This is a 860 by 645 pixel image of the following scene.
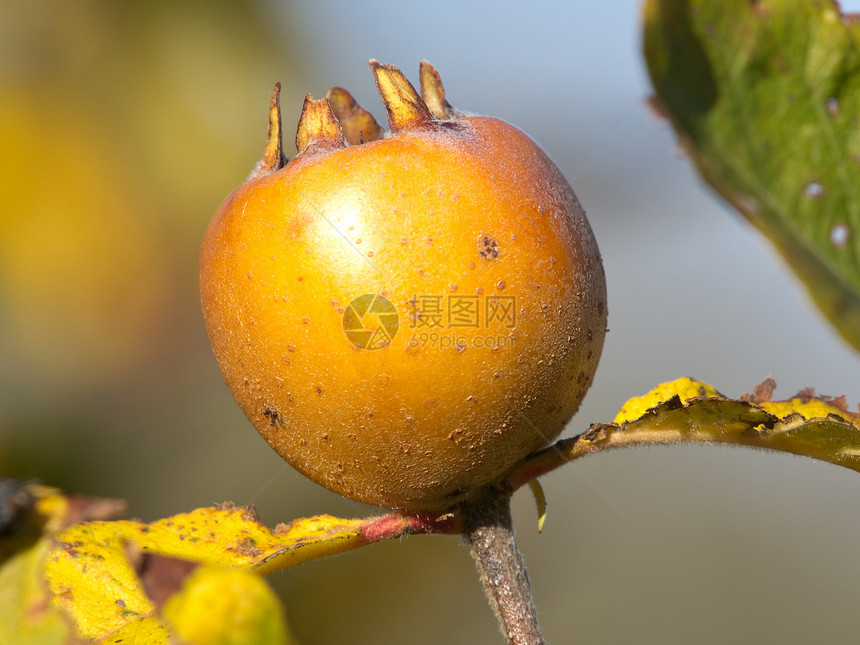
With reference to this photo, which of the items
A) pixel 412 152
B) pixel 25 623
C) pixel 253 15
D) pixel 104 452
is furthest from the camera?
pixel 253 15

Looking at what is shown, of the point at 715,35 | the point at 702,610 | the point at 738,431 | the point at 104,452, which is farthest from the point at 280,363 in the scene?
the point at 702,610

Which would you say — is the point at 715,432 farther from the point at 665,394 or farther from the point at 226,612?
the point at 226,612

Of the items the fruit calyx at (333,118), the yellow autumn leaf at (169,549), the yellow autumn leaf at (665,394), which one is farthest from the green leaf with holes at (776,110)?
the yellow autumn leaf at (169,549)

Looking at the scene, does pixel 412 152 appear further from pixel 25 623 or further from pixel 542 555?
pixel 542 555

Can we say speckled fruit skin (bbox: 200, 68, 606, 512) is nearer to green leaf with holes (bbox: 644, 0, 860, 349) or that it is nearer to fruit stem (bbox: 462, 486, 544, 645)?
fruit stem (bbox: 462, 486, 544, 645)

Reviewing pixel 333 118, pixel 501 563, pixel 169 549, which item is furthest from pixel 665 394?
pixel 169 549

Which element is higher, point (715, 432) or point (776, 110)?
point (776, 110)

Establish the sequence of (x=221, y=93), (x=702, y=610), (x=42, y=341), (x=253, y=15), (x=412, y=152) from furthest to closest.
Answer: (x=702, y=610) → (x=253, y=15) → (x=221, y=93) → (x=42, y=341) → (x=412, y=152)

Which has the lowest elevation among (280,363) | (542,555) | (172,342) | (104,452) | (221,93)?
(542,555)
